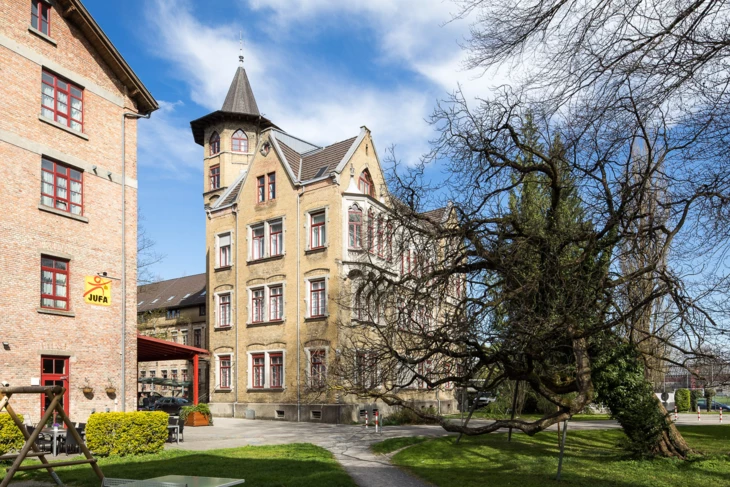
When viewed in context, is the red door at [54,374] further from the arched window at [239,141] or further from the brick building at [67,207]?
the arched window at [239,141]

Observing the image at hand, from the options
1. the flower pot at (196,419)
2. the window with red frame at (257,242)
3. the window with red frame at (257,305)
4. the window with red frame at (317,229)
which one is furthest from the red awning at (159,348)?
the window with red frame at (317,229)

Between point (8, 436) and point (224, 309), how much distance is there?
72.3 ft

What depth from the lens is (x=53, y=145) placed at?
20656 millimetres

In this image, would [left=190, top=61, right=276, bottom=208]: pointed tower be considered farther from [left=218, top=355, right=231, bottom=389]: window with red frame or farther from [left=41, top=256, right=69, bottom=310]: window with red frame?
[left=41, top=256, right=69, bottom=310]: window with red frame

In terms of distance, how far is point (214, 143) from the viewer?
1810 inches

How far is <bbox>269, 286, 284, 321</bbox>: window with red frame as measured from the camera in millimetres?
34094

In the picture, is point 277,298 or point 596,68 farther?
point 277,298

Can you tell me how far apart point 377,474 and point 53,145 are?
585 inches

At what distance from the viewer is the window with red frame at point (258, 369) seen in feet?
113

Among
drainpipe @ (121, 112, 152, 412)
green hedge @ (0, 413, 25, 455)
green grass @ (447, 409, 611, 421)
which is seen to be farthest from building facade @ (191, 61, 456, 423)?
green hedge @ (0, 413, 25, 455)

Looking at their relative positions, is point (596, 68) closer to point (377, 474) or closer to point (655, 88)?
point (655, 88)

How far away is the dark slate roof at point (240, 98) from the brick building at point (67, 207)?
2213cm

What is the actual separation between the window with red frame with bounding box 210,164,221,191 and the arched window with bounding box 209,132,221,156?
1.09 metres

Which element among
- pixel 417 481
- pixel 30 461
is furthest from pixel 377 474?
pixel 30 461
